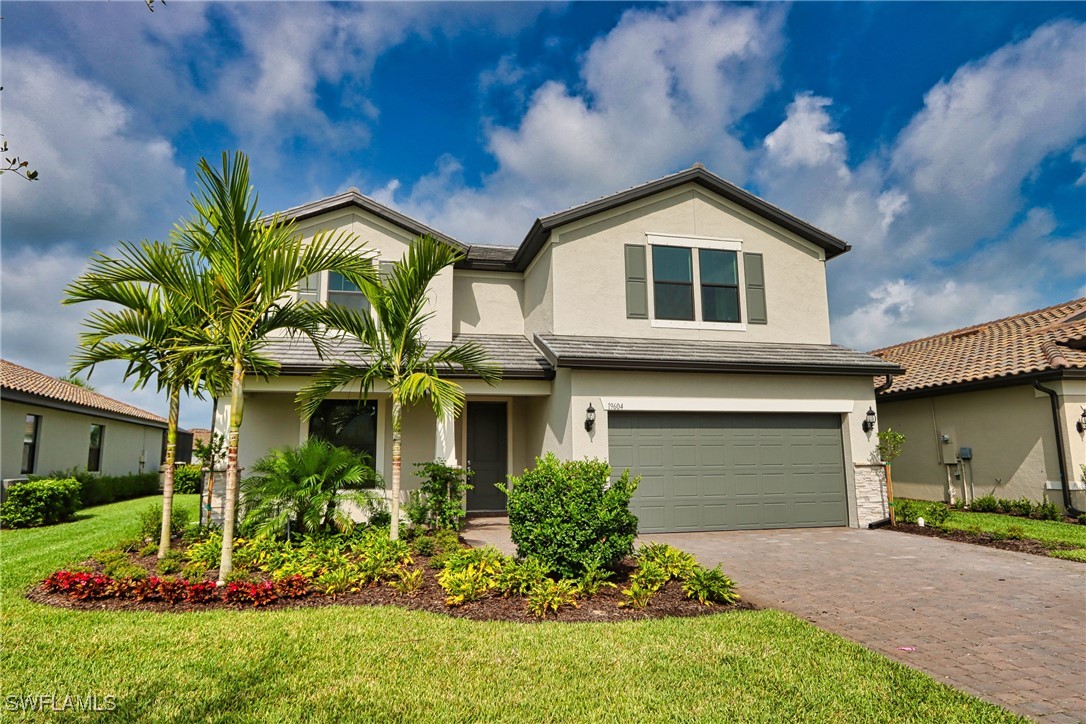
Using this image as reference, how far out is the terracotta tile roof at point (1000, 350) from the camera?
13.0 meters

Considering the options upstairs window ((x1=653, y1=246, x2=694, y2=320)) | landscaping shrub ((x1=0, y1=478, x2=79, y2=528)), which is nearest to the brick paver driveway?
upstairs window ((x1=653, y1=246, x2=694, y2=320))

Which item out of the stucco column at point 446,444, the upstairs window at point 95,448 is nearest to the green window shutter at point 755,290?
the stucco column at point 446,444

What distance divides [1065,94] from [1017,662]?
1232 cm

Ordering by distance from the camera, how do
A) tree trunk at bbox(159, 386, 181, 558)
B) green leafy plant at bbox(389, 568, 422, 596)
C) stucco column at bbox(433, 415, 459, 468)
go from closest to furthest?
green leafy plant at bbox(389, 568, 422, 596) < tree trunk at bbox(159, 386, 181, 558) < stucco column at bbox(433, 415, 459, 468)

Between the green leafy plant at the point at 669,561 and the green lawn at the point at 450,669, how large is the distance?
1058mm

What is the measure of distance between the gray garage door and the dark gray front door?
12.9 feet

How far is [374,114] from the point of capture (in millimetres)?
11867

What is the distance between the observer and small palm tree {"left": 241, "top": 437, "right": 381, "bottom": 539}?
8.86m

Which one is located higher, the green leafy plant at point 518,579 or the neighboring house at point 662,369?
the neighboring house at point 662,369

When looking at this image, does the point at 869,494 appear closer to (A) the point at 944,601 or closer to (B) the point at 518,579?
(A) the point at 944,601

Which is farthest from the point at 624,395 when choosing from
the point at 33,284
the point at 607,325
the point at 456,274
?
the point at 33,284

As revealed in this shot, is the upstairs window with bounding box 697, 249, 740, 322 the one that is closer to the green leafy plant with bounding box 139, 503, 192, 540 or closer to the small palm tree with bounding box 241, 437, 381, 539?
the small palm tree with bounding box 241, 437, 381, 539

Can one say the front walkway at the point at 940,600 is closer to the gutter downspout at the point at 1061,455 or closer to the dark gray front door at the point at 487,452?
the dark gray front door at the point at 487,452

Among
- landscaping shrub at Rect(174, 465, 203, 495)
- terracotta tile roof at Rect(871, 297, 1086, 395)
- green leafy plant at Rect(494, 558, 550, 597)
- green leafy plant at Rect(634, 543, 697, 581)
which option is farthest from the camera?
landscaping shrub at Rect(174, 465, 203, 495)
